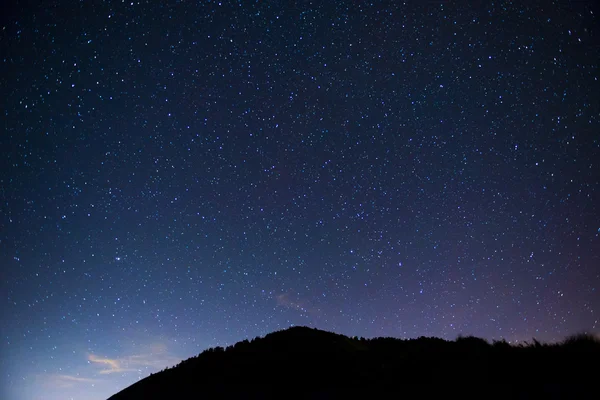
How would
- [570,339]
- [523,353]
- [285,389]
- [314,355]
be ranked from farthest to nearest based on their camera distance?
[314,355]
[285,389]
[570,339]
[523,353]

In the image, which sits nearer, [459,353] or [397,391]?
[397,391]

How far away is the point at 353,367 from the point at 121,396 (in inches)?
406

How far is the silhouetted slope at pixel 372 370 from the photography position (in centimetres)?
663

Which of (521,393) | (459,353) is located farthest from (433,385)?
(459,353)

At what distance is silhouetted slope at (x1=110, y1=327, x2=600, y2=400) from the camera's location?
6633 millimetres

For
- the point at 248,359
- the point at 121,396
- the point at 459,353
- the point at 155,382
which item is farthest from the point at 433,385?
the point at 121,396

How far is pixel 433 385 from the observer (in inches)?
287

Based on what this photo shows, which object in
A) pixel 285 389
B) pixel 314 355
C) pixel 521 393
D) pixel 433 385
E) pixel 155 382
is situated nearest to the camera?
pixel 521 393

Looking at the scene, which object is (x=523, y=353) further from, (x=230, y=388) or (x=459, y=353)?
(x=230, y=388)

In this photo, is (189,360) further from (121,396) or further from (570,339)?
(570,339)

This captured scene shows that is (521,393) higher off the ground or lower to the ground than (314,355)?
lower

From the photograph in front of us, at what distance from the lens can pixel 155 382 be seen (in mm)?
12883

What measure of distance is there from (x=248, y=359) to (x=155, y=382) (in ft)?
14.3

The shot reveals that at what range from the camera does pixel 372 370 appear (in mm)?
9672
